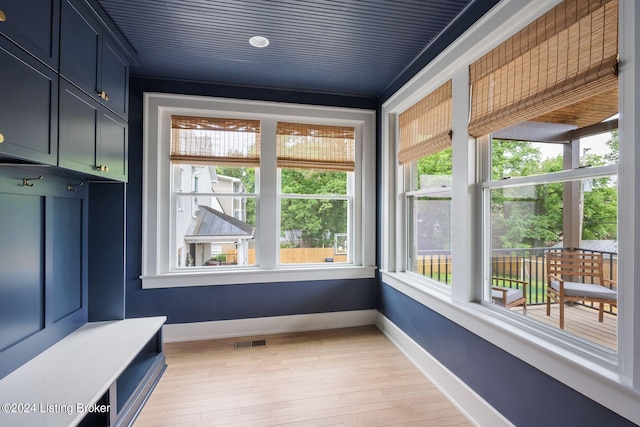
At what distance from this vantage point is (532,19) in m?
1.64

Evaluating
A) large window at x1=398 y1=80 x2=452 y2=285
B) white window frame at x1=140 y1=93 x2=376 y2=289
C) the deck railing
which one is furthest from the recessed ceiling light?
the deck railing

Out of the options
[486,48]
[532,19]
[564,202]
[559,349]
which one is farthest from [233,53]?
[559,349]

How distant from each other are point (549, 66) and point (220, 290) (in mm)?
3270

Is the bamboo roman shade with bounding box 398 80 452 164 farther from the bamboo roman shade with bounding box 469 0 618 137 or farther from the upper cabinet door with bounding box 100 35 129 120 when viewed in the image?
the upper cabinet door with bounding box 100 35 129 120

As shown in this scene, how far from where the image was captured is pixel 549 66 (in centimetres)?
155

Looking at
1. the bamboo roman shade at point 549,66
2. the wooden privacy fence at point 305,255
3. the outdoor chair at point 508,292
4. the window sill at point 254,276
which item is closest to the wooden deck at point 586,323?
the outdoor chair at point 508,292

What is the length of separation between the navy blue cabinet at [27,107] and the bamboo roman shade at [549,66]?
248cm

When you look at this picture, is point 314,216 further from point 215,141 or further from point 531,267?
point 531,267

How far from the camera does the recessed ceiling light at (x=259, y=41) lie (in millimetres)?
2391

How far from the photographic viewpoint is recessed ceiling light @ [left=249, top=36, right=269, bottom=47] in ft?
7.84

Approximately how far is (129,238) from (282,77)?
228cm

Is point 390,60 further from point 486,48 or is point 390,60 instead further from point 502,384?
point 502,384

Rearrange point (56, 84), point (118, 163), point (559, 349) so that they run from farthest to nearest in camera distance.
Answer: point (118, 163), point (56, 84), point (559, 349)

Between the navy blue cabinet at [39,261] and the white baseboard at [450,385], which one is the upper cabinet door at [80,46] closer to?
the navy blue cabinet at [39,261]
